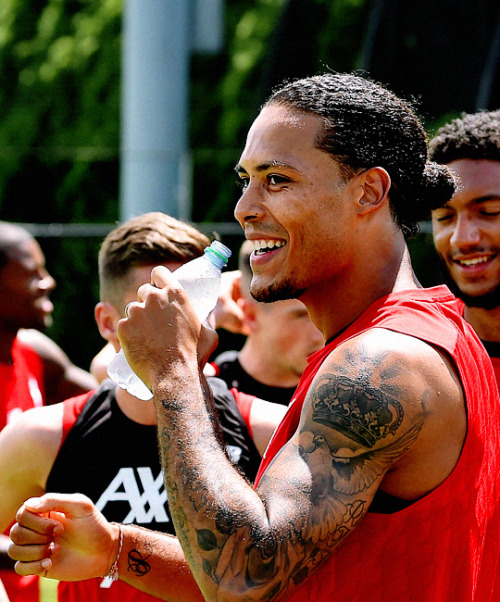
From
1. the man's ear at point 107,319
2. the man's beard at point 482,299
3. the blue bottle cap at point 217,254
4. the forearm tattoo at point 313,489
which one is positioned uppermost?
the blue bottle cap at point 217,254

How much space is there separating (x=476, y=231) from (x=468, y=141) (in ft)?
1.30

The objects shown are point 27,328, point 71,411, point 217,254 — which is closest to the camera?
point 217,254

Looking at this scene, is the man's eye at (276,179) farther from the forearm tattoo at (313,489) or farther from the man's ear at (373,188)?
the forearm tattoo at (313,489)

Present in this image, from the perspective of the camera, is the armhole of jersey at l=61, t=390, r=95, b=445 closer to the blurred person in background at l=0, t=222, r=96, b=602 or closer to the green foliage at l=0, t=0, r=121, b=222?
the blurred person in background at l=0, t=222, r=96, b=602

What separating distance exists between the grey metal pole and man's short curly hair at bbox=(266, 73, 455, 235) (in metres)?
5.81

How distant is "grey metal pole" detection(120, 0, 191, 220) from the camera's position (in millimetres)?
8266

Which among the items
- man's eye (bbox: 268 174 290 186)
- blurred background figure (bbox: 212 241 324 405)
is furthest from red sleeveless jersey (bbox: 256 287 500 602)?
blurred background figure (bbox: 212 241 324 405)

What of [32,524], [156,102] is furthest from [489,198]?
[156,102]

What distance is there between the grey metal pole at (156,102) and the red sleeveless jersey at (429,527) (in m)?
6.15

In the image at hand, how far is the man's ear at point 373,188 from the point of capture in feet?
7.79

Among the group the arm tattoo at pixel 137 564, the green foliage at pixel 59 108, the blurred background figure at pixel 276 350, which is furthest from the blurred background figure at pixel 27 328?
the green foliage at pixel 59 108

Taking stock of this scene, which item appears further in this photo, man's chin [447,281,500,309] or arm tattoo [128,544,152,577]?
man's chin [447,281,500,309]

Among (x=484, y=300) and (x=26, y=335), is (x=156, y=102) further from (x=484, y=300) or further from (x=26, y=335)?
(x=484, y=300)

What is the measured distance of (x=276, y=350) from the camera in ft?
15.9
